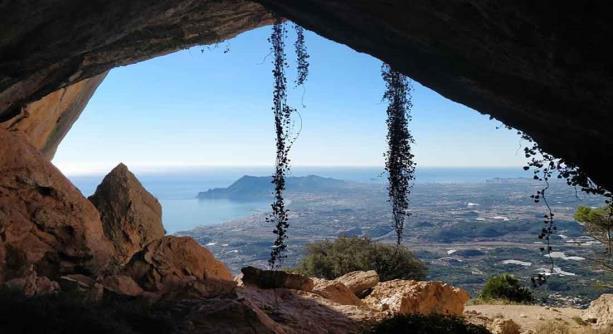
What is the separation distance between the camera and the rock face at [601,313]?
62.1 feet

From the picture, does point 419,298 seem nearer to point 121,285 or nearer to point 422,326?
point 422,326

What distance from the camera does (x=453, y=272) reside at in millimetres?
67125

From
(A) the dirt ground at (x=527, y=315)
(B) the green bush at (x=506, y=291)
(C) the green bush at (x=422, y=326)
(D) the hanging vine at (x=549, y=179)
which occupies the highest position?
(D) the hanging vine at (x=549, y=179)

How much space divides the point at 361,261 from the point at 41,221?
2293cm

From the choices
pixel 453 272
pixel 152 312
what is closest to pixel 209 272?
pixel 152 312

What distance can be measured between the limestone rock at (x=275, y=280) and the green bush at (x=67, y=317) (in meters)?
7.50

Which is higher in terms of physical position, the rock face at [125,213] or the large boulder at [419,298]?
the rock face at [125,213]

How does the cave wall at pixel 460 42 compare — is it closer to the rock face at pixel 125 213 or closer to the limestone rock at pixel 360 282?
the rock face at pixel 125 213

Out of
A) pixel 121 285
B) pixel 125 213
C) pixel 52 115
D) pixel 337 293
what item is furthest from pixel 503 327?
pixel 52 115

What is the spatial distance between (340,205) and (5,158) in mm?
174817

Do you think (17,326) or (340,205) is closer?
(17,326)

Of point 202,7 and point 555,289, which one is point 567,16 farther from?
point 555,289

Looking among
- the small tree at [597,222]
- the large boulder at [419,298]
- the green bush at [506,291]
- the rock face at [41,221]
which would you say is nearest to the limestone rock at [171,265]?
the rock face at [41,221]

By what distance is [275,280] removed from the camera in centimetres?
1780
